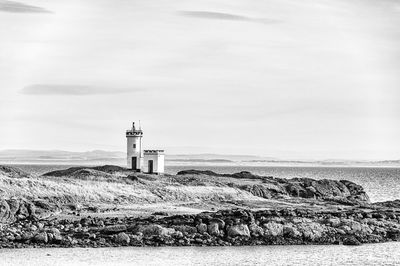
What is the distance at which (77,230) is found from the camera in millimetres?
46188

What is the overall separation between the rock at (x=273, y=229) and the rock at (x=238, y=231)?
1092 millimetres

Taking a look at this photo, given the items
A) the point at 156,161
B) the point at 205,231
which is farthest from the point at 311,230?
the point at 156,161

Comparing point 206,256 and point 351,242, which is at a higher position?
point 351,242

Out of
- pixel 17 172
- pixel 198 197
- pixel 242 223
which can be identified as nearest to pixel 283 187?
pixel 198 197

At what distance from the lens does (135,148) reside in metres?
79.3

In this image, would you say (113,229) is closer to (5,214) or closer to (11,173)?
(5,214)

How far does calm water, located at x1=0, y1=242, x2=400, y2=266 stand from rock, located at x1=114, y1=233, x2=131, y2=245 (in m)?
0.78

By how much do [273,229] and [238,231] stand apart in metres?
2.10

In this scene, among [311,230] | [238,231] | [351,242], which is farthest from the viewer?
[311,230]

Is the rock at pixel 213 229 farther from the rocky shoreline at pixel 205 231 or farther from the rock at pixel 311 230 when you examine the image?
the rock at pixel 311 230

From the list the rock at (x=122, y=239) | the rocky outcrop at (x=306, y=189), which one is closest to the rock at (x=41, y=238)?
the rock at (x=122, y=239)

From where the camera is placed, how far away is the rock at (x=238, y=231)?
46362mm

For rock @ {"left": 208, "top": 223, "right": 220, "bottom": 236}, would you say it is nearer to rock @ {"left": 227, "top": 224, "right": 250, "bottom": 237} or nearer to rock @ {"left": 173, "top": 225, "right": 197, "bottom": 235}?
rock @ {"left": 227, "top": 224, "right": 250, "bottom": 237}

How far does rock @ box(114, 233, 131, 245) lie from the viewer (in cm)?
4466
